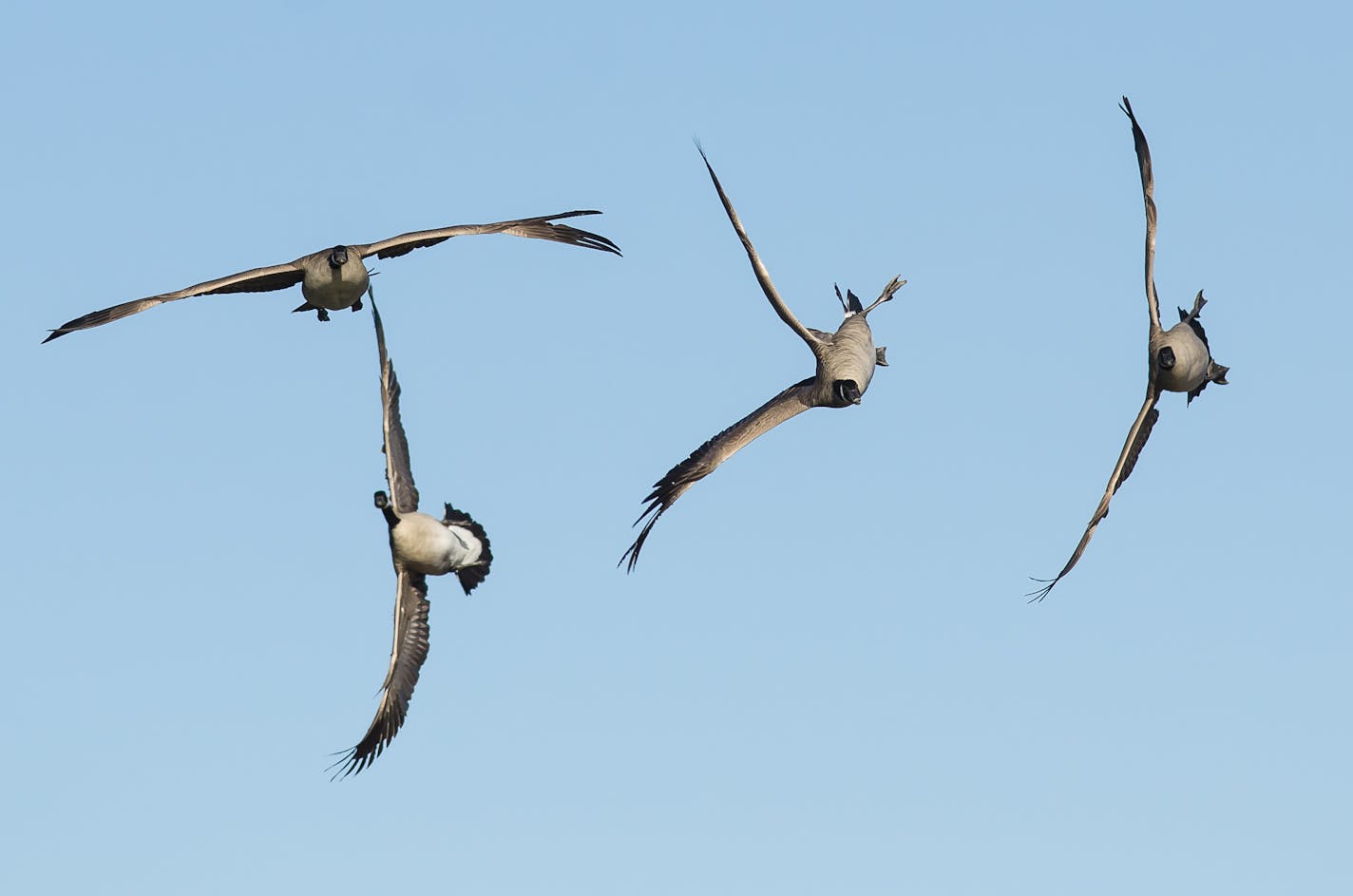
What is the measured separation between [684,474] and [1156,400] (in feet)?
24.5

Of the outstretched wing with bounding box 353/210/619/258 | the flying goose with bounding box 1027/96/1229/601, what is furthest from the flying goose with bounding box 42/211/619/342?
the flying goose with bounding box 1027/96/1229/601

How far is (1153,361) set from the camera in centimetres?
4297

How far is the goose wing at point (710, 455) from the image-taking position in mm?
43219

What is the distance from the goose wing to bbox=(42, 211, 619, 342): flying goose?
4.24 m

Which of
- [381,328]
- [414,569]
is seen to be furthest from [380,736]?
[381,328]

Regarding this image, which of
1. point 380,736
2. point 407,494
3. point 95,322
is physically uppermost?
point 95,322

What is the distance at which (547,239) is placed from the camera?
4478 centimetres

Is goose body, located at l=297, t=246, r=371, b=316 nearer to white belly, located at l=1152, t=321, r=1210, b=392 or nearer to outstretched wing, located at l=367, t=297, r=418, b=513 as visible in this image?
outstretched wing, located at l=367, t=297, r=418, b=513

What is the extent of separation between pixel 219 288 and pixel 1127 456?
1441 cm

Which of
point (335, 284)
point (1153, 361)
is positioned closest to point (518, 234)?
point (335, 284)

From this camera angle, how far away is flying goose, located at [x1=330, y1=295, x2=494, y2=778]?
39.8 meters

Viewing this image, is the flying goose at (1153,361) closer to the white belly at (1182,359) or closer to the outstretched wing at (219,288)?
the white belly at (1182,359)

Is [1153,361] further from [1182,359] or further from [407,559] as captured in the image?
[407,559]

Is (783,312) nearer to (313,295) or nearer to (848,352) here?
(848,352)
